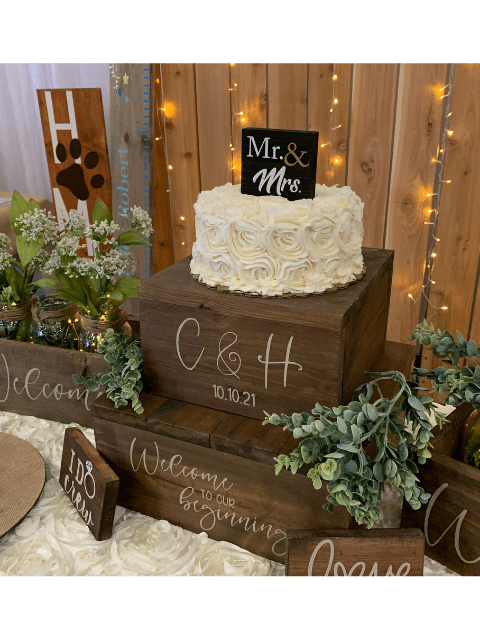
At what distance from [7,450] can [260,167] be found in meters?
0.99

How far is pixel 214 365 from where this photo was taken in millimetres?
1222

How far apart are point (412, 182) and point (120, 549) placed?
70.0 inches

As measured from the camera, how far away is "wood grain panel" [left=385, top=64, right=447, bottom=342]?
6.73 ft

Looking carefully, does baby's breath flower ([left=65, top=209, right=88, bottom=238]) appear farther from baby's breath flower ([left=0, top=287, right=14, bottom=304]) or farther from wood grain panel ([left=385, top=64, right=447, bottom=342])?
wood grain panel ([left=385, top=64, right=447, bottom=342])

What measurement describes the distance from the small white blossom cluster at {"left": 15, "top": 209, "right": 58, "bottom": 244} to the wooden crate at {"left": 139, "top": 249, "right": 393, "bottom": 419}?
1.43 feet

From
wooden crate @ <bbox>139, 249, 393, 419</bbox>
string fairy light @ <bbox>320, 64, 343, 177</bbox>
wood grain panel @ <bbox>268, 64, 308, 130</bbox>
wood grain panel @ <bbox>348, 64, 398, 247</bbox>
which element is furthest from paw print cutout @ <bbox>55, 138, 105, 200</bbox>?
wooden crate @ <bbox>139, 249, 393, 419</bbox>

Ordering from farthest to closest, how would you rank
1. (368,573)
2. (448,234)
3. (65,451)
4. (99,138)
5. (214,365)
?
(99,138) → (448,234) → (65,451) → (214,365) → (368,573)

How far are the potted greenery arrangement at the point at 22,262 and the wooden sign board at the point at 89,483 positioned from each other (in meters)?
0.52

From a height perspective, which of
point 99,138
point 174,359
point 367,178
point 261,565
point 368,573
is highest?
point 99,138

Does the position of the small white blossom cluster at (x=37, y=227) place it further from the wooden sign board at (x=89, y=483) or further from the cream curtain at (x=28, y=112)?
the cream curtain at (x=28, y=112)

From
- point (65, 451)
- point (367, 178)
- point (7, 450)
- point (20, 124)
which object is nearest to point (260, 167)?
point (65, 451)

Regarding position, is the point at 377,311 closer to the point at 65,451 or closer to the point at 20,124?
the point at 65,451

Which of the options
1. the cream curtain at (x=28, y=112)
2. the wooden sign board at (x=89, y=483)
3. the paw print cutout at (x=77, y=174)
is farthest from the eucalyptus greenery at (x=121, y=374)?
the cream curtain at (x=28, y=112)

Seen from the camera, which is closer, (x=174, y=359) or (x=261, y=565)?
(x=261, y=565)
